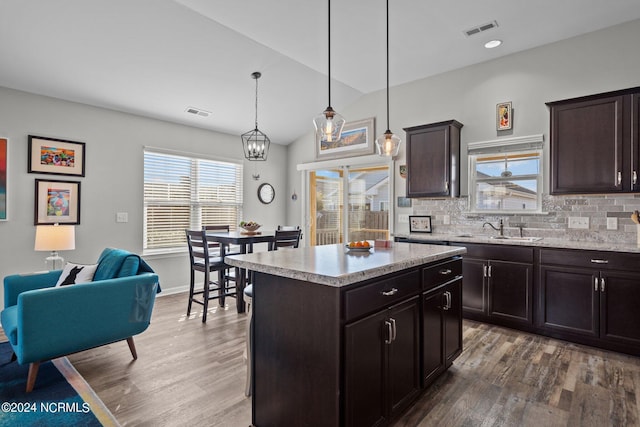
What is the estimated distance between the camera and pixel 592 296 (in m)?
3.09

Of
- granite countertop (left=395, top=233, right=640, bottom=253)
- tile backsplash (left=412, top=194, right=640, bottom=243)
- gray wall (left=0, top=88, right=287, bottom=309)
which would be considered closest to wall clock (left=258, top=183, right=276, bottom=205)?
gray wall (left=0, top=88, right=287, bottom=309)

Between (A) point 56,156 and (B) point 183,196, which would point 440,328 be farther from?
(A) point 56,156

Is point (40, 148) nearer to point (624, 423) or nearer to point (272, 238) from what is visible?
point (272, 238)

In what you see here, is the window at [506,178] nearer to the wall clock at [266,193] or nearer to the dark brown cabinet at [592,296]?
the dark brown cabinet at [592,296]

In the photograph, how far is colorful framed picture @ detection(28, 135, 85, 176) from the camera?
3.85 m

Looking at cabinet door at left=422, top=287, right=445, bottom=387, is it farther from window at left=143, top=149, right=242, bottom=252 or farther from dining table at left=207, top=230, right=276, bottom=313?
window at left=143, top=149, right=242, bottom=252

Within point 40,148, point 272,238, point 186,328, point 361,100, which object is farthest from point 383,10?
point 40,148

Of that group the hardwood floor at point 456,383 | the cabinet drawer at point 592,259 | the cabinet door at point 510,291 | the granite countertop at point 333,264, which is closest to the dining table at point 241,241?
the hardwood floor at point 456,383

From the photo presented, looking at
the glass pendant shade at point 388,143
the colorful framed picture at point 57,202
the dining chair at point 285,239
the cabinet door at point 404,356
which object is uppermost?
the glass pendant shade at point 388,143

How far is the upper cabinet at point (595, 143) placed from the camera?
3.12 metres

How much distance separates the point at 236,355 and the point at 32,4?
339 cm

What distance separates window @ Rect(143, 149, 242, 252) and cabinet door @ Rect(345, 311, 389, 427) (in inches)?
162

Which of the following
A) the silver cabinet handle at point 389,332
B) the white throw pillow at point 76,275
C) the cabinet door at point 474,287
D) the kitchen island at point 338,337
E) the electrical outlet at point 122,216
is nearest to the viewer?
the kitchen island at point 338,337

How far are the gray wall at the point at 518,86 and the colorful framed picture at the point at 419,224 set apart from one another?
0.32 feet
